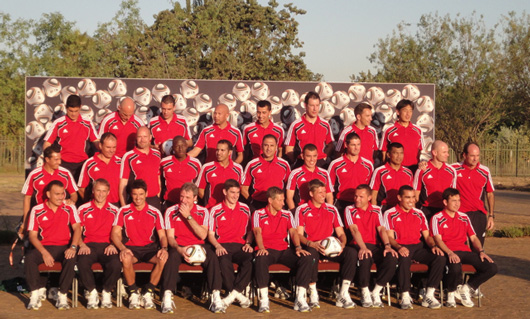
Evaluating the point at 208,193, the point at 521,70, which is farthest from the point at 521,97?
the point at 208,193

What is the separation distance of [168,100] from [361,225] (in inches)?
141

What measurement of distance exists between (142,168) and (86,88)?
2705 mm

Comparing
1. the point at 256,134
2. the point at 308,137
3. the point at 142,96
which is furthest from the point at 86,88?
the point at 308,137

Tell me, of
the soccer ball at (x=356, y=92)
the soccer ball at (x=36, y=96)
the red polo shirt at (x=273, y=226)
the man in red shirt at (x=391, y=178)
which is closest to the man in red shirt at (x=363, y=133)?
the man in red shirt at (x=391, y=178)

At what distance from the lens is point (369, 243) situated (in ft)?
31.7

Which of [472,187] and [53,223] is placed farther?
[472,187]

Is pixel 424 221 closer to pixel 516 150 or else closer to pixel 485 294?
pixel 485 294

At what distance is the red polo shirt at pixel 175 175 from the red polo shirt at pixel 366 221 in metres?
2.35

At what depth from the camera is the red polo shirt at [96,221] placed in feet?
30.9

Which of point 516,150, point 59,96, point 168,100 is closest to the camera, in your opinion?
point 168,100

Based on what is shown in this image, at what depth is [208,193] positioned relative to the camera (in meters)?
10.3

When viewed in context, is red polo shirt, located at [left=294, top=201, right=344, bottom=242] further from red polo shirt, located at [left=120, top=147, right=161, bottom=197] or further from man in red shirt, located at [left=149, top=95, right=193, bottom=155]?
man in red shirt, located at [left=149, top=95, right=193, bottom=155]

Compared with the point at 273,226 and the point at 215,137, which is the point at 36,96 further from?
the point at 273,226

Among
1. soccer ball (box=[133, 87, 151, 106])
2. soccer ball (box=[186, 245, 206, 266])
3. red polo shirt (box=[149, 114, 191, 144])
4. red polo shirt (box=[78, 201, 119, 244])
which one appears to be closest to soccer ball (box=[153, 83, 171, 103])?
soccer ball (box=[133, 87, 151, 106])
